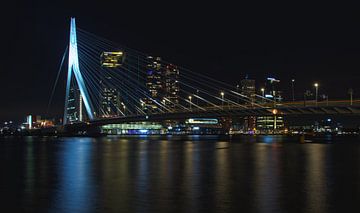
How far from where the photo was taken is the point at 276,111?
5119cm

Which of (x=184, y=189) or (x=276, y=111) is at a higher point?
(x=276, y=111)

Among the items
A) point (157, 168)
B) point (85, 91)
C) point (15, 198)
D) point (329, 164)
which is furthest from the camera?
point (85, 91)

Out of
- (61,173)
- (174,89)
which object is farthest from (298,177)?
(174,89)

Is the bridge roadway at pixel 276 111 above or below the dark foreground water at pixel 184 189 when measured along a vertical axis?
above

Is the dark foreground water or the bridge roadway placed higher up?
the bridge roadway

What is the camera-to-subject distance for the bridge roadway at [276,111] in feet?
153

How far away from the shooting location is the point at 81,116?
251 ft

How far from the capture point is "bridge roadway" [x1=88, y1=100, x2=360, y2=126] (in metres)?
46.6

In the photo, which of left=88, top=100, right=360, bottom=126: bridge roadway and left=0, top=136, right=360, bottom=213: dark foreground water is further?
left=88, top=100, right=360, bottom=126: bridge roadway

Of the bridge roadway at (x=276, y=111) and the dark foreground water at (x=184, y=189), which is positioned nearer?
the dark foreground water at (x=184, y=189)

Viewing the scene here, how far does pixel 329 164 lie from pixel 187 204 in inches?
535

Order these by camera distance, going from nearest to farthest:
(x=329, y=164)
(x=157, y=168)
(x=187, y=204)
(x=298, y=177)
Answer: (x=187, y=204), (x=298, y=177), (x=157, y=168), (x=329, y=164)

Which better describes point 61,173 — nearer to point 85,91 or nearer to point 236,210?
point 236,210

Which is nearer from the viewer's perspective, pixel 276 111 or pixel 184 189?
pixel 184 189
